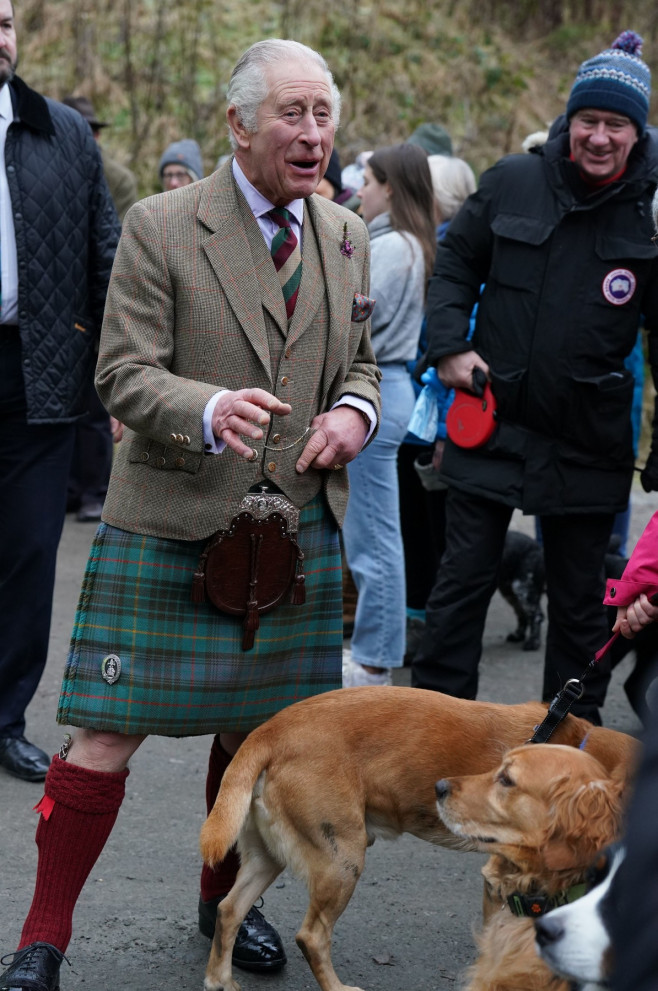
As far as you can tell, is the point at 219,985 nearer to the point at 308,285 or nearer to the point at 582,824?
the point at 582,824

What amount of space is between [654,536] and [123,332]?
1.43 m

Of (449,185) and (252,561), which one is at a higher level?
(449,185)

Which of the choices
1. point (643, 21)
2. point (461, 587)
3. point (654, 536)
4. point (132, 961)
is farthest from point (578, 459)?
point (643, 21)

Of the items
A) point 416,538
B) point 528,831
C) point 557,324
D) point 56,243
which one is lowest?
point 416,538

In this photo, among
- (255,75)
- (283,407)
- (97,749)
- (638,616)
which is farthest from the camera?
(638,616)

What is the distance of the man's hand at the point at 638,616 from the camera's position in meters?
3.10

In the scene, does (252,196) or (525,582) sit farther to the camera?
(525,582)

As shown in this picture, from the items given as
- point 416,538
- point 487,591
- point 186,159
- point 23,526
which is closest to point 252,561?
→ point 23,526

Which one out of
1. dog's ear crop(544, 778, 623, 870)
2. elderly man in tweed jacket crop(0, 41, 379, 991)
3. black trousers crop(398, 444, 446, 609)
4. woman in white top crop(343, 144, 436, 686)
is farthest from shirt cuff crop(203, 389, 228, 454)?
black trousers crop(398, 444, 446, 609)

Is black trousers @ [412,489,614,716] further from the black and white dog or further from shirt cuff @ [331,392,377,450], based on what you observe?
the black and white dog

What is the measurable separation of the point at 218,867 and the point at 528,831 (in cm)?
95

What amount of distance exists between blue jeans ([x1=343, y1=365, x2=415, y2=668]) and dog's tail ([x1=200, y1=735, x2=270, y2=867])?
2.32m

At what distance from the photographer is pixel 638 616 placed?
3113 millimetres

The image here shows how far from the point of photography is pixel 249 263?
9.38 ft
